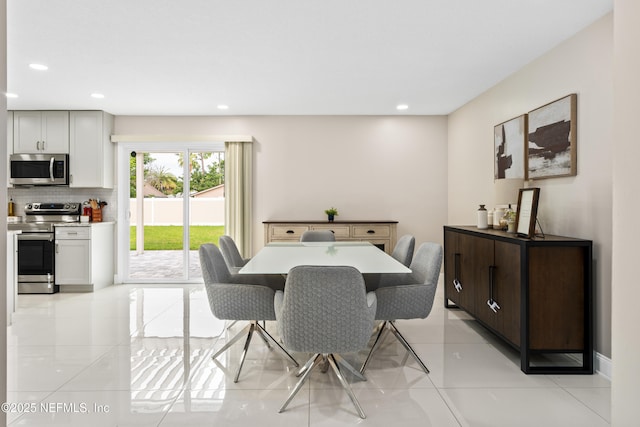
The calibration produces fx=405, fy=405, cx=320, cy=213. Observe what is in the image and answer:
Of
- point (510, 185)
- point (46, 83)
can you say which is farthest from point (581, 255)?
point (46, 83)

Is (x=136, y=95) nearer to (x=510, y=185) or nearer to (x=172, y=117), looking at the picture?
(x=172, y=117)

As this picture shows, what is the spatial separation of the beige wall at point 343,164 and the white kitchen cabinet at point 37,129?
0.77 metres

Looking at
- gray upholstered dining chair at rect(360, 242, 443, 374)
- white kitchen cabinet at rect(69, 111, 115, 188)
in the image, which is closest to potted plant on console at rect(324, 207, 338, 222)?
gray upholstered dining chair at rect(360, 242, 443, 374)

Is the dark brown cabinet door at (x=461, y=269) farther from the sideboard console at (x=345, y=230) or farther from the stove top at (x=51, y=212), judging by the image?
the stove top at (x=51, y=212)

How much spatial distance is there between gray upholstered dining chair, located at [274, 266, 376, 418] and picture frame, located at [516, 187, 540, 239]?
5.55 feet

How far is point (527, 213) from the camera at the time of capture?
129 inches

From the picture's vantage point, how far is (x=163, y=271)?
658 centimetres

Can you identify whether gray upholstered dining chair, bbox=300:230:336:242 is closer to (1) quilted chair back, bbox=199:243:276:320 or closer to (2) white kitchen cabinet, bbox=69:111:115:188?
(1) quilted chair back, bbox=199:243:276:320

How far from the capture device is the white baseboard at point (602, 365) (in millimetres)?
2820

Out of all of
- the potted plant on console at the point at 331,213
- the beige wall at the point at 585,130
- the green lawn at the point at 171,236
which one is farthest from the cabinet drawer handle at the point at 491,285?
the green lawn at the point at 171,236

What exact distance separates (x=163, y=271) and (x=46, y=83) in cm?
318

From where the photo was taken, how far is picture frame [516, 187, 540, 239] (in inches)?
124

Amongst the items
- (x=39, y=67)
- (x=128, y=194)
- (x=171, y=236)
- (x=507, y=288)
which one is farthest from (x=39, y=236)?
(x=507, y=288)

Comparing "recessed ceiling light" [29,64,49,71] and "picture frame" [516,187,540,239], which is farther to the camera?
"recessed ceiling light" [29,64,49,71]
